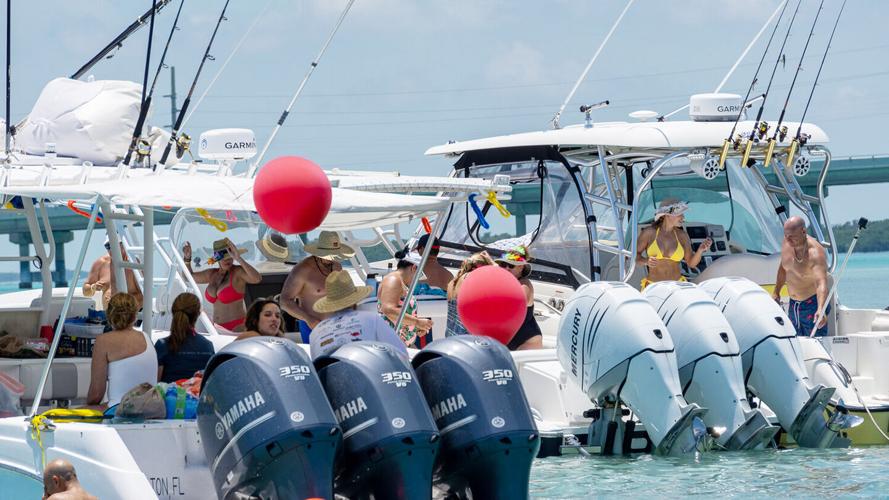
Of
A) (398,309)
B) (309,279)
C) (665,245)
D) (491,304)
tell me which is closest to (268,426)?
(491,304)

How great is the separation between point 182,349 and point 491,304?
1677mm

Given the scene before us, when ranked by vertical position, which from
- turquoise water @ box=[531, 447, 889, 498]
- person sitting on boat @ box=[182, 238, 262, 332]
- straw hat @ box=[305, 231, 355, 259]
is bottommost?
turquoise water @ box=[531, 447, 889, 498]

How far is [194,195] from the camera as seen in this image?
6.18m

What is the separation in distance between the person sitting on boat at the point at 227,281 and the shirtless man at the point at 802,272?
13.1 ft

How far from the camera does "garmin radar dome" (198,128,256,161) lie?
35.7ft

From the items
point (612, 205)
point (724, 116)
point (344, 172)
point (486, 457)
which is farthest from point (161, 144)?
point (486, 457)

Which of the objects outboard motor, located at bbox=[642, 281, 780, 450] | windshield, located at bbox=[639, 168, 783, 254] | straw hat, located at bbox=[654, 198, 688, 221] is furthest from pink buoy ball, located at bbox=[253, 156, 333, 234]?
windshield, located at bbox=[639, 168, 783, 254]

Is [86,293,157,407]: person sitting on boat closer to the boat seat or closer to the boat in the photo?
the boat seat

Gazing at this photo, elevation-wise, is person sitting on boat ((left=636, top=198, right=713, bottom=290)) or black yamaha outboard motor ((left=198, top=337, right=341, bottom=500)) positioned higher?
person sitting on boat ((left=636, top=198, right=713, bottom=290))

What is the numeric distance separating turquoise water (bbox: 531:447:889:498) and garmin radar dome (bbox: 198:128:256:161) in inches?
151

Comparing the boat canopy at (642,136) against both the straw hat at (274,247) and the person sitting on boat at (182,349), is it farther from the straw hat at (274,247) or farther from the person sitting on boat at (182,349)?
the person sitting on boat at (182,349)

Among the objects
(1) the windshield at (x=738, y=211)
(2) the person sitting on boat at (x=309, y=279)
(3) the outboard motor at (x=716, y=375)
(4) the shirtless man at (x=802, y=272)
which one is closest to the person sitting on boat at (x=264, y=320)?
(2) the person sitting on boat at (x=309, y=279)

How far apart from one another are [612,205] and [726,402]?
A: 2.20m

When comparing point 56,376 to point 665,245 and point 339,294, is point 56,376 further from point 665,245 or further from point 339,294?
point 665,245
